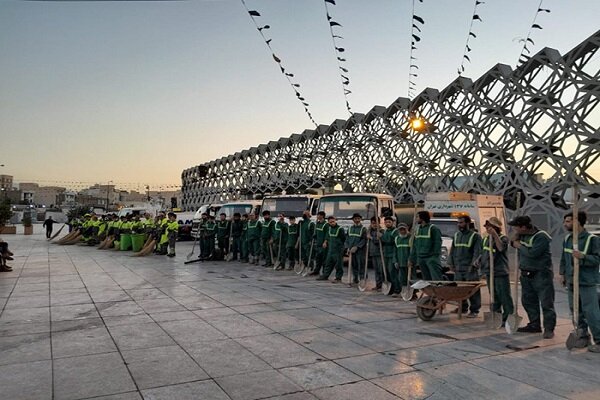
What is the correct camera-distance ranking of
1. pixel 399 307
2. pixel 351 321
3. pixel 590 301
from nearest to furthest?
pixel 590 301, pixel 351 321, pixel 399 307

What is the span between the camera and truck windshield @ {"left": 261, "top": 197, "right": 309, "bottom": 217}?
1708 cm

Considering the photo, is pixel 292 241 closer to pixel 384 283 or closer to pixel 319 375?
pixel 384 283

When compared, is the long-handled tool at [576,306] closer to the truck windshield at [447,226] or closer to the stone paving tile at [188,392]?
the stone paving tile at [188,392]

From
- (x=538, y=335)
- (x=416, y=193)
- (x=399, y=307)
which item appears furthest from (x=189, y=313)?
(x=416, y=193)

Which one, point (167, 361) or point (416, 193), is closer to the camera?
point (167, 361)

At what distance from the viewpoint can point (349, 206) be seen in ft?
48.7

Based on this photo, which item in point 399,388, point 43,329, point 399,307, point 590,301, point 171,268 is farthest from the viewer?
point 171,268

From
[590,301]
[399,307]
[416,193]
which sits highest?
[416,193]

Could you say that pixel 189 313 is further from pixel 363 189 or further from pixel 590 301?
pixel 363 189

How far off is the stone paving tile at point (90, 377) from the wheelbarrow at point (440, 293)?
14.5ft

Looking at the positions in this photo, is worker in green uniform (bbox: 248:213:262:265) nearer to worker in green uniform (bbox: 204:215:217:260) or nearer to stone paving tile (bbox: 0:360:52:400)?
worker in green uniform (bbox: 204:215:217:260)

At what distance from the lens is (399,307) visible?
29.0 feet

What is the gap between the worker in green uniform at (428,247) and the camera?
28.5 ft

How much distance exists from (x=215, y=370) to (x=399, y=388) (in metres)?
1.94
